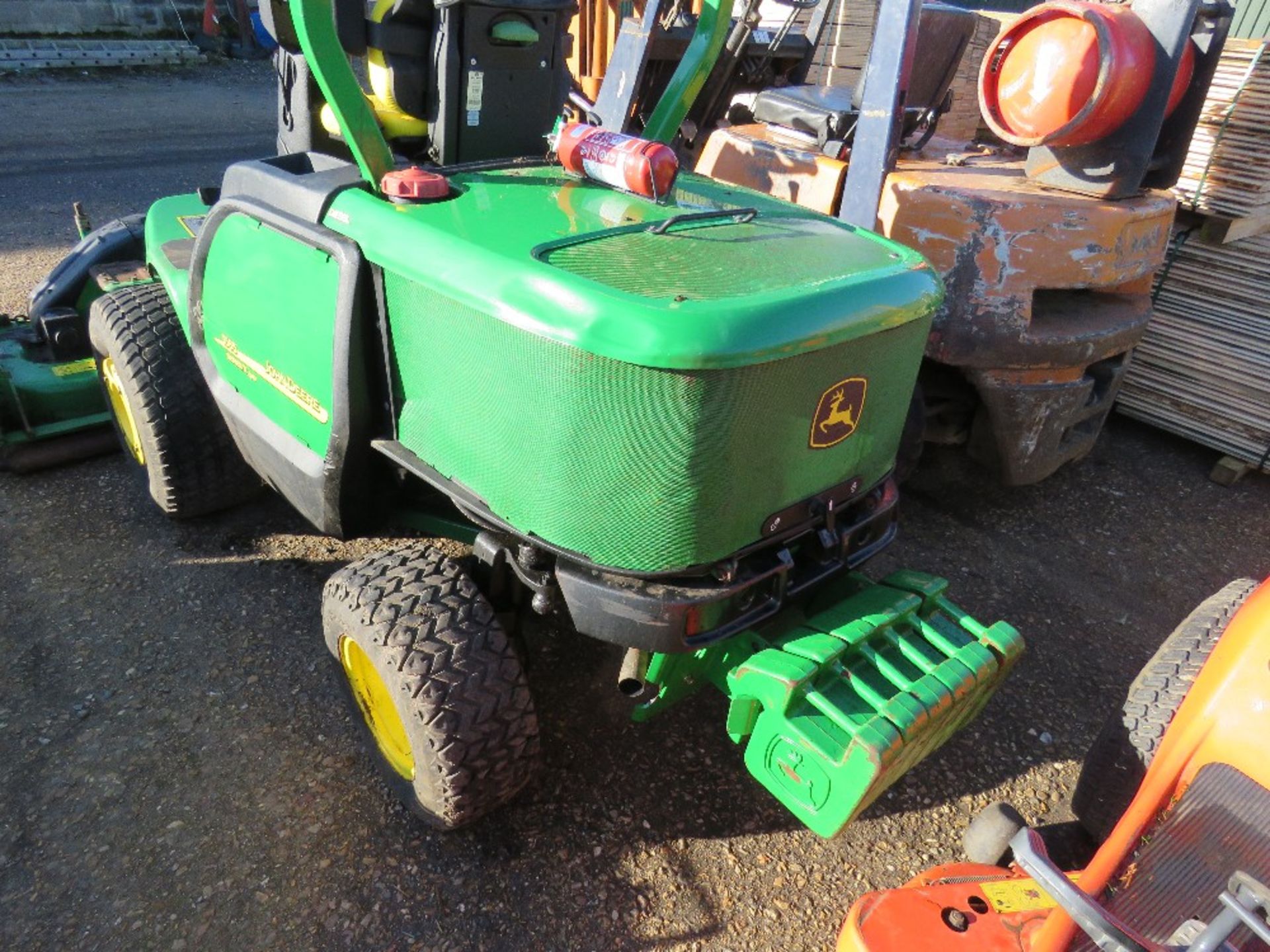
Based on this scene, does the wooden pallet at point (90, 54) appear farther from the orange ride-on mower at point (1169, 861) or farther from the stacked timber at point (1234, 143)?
the orange ride-on mower at point (1169, 861)

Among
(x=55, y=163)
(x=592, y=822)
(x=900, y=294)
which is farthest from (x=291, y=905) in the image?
(x=55, y=163)

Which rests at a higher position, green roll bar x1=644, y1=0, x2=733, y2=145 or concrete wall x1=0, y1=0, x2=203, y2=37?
green roll bar x1=644, y1=0, x2=733, y2=145

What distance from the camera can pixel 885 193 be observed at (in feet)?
10.7

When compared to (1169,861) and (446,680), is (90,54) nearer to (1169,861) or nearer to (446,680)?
(446,680)

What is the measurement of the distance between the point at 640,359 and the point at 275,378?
1330 mm

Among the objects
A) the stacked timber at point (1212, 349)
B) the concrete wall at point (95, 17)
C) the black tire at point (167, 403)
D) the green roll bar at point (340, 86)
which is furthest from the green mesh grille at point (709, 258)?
the concrete wall at point (95, 17)

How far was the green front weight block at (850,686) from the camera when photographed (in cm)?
187

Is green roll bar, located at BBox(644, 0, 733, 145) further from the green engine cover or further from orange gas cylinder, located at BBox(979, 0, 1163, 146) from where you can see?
orange gas cylinder, located at BBox(979, 0, 1163, 146)

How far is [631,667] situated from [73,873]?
1415 mm

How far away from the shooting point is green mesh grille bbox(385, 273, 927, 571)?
177 cm

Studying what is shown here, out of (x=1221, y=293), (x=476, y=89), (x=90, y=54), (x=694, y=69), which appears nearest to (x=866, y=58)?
(x=1221, y=293)

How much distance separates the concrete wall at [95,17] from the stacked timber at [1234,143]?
544 inches

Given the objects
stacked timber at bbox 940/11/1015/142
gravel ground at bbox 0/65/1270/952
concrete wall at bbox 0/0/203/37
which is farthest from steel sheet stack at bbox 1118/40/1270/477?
concrete wall at bbox 0/0/203/37

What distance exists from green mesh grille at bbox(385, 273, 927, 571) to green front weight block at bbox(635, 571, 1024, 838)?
1.02ft
